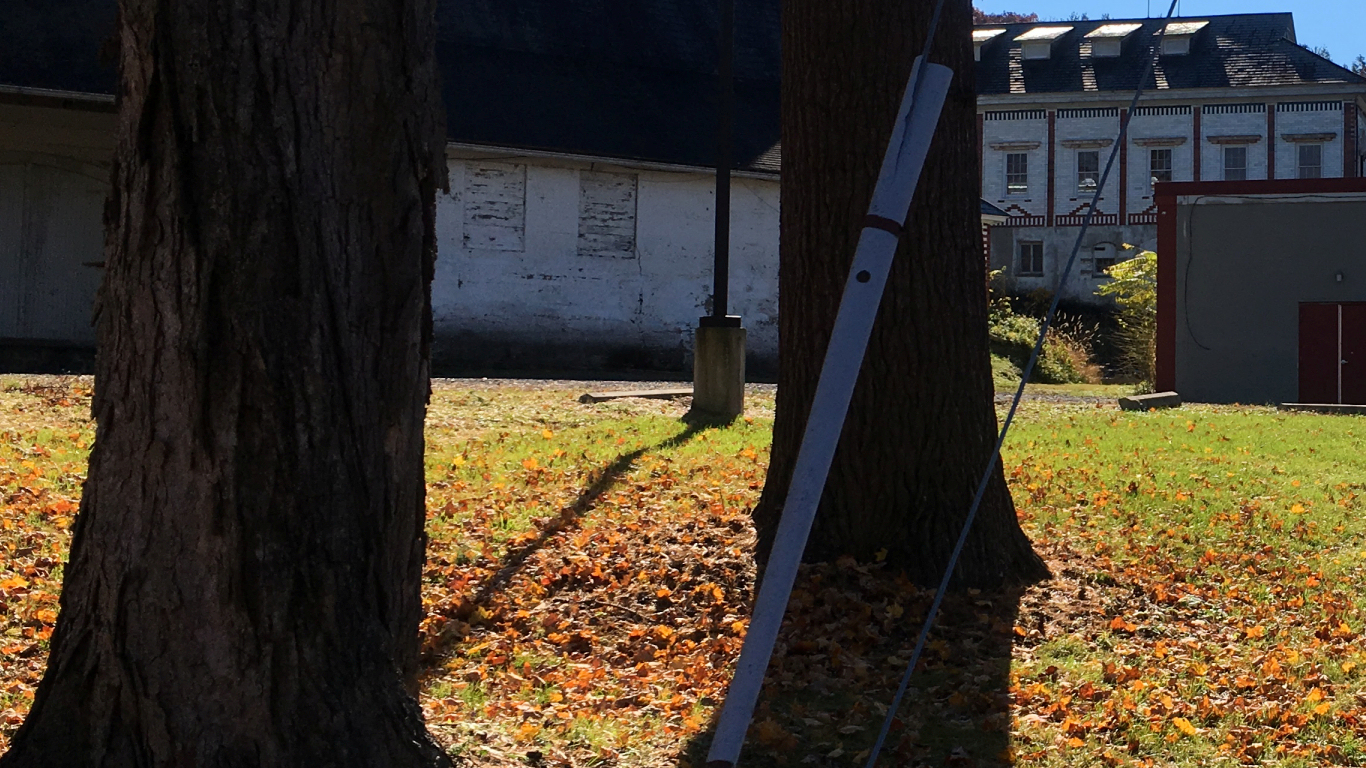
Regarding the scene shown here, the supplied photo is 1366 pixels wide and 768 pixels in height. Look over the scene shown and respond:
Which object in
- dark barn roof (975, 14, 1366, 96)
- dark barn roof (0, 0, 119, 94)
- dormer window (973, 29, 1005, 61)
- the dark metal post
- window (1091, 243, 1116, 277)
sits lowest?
the dark metal post

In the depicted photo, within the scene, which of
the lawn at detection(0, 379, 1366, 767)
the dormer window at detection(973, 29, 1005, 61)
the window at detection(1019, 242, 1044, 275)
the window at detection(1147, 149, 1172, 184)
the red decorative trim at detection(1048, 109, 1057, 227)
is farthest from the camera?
the dormer window at detection(973, 29, 1005, 61)

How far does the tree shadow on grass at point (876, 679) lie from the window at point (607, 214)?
58.5ft

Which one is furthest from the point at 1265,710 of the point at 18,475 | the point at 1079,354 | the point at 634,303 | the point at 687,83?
the point at 1079,354

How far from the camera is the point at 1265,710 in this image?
17.0ft

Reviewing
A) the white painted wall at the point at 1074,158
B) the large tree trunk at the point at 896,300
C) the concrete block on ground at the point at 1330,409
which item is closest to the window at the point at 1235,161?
the white painted wall at the point at 1074,158

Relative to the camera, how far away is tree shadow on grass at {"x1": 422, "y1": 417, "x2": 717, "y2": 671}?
588 cm

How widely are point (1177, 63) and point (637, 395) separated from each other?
117ft

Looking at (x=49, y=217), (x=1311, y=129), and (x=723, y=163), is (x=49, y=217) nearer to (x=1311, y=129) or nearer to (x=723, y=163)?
(x=723, y=163)

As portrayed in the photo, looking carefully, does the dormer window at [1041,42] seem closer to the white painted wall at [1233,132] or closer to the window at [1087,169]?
the window at [1087,169]

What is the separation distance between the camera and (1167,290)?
2159 cm

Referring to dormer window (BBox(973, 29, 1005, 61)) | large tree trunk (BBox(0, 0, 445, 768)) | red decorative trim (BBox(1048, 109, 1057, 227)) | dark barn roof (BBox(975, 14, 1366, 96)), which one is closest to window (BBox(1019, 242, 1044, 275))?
red decorative trim (BBox(1048, 109, 1057, 227))

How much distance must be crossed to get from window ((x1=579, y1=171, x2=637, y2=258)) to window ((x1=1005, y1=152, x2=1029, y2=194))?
24.6m

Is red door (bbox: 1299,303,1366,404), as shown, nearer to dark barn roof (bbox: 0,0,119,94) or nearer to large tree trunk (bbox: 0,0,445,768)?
dark barn roof (bbox: 0,0,119,94)

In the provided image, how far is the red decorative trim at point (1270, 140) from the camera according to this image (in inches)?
1690
